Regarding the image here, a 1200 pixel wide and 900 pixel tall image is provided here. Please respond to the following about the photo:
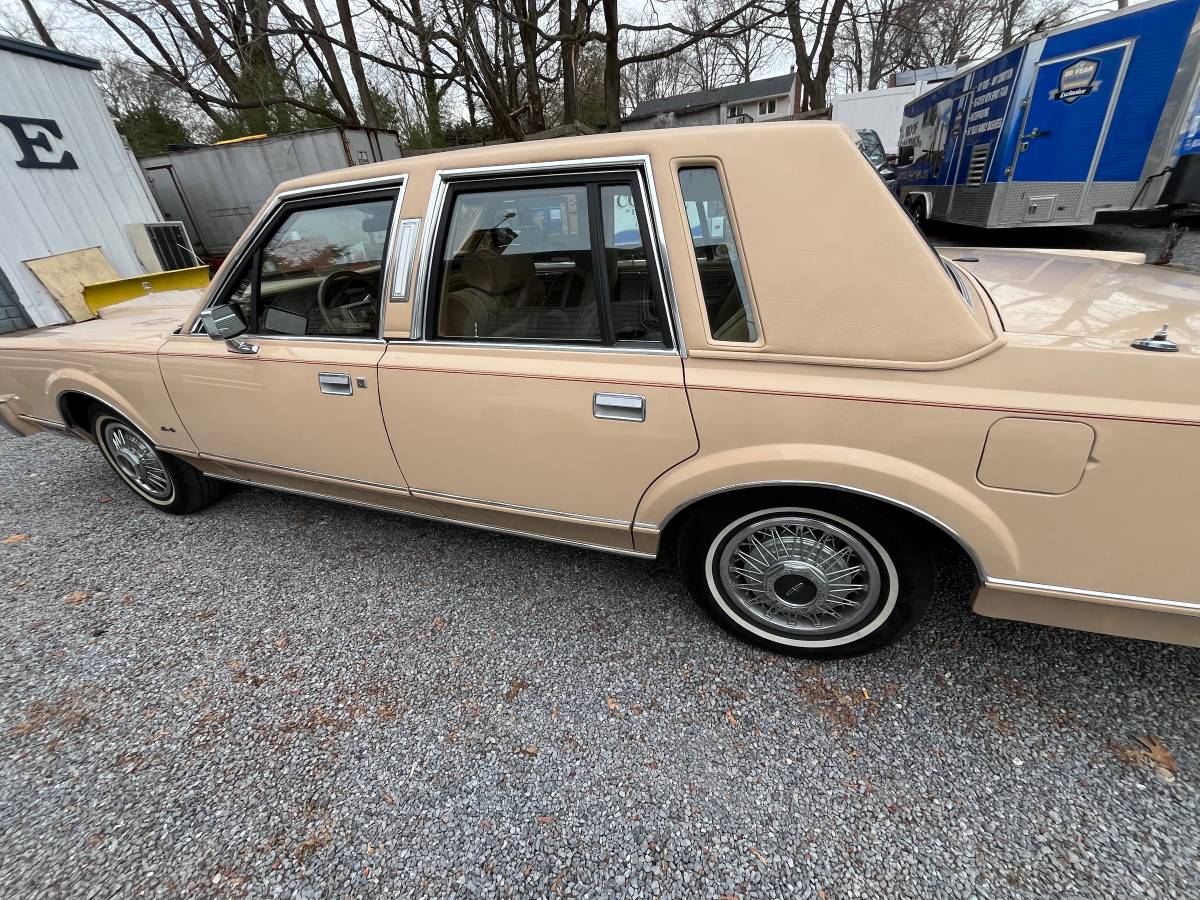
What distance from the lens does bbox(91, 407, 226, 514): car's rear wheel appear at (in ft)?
11.0

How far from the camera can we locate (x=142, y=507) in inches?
145

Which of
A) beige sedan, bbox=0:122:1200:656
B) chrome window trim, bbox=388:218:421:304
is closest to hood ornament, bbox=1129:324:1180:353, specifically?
beige sedan, bbox=0:122:1200:656

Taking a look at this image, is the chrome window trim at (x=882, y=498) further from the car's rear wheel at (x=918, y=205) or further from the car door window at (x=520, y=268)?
the car's rear wheel at (x=918, y=205)

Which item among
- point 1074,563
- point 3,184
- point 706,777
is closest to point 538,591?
point 706,777

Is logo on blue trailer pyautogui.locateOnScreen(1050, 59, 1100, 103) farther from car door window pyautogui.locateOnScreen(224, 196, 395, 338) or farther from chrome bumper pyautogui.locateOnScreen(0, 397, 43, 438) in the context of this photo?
chrome bumper pyautogui.locateOnScreen(0, 397, 43, 438)

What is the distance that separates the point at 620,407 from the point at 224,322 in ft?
6.44

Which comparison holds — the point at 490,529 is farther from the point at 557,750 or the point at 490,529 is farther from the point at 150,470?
the point at 150,470

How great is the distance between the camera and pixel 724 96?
40.1 m

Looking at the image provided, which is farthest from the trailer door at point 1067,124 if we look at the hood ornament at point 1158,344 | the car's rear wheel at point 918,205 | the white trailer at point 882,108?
the white trailer at point 882,108

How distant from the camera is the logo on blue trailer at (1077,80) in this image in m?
6.93

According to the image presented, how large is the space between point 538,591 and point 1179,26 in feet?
30.9

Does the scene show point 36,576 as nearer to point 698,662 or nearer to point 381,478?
point 381,478

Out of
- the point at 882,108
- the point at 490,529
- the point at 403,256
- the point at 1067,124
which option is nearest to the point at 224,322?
the point at 403,256

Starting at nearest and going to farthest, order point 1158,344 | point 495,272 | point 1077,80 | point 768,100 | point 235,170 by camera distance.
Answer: point 1158,344 → point 495,272 → point 1077,80 → point 235,170 → point 768,100
